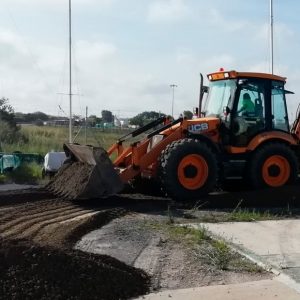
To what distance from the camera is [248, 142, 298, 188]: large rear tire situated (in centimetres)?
1319

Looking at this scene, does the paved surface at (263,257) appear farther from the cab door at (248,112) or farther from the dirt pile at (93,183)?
the cab door at (248,112)

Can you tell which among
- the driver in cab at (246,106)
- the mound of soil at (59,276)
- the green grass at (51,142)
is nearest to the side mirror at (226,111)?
the driver in cab at (246,106)

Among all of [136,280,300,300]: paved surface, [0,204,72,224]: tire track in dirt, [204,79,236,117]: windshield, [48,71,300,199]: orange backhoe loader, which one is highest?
[204,79,236,117]: windshield

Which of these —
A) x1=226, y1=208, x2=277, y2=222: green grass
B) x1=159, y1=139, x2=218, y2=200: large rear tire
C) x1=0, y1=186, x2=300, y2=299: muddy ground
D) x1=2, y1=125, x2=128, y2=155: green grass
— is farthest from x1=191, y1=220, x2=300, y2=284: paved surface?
x1=2, y1=125, x2=128, y2=155: green grass

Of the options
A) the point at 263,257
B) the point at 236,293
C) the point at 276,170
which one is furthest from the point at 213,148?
the point at 236,293

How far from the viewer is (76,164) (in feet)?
42.4

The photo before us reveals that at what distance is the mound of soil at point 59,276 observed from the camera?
5629 mm

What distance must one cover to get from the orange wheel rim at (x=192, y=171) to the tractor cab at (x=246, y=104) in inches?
46.0

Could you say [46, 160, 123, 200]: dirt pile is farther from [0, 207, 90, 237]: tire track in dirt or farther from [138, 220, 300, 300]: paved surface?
[138, 220, 300, 300]: paved surface

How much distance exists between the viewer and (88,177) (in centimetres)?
1157

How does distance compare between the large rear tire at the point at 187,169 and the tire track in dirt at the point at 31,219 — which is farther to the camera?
the large rear tire at the point at 187,169

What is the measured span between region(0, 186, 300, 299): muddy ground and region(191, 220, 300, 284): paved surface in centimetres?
51

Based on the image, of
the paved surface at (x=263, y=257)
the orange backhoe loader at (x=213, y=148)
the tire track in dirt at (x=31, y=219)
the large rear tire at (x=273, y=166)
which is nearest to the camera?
the paved surface at (x=263, y=257)

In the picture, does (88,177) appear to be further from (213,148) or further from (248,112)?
(248,112)
